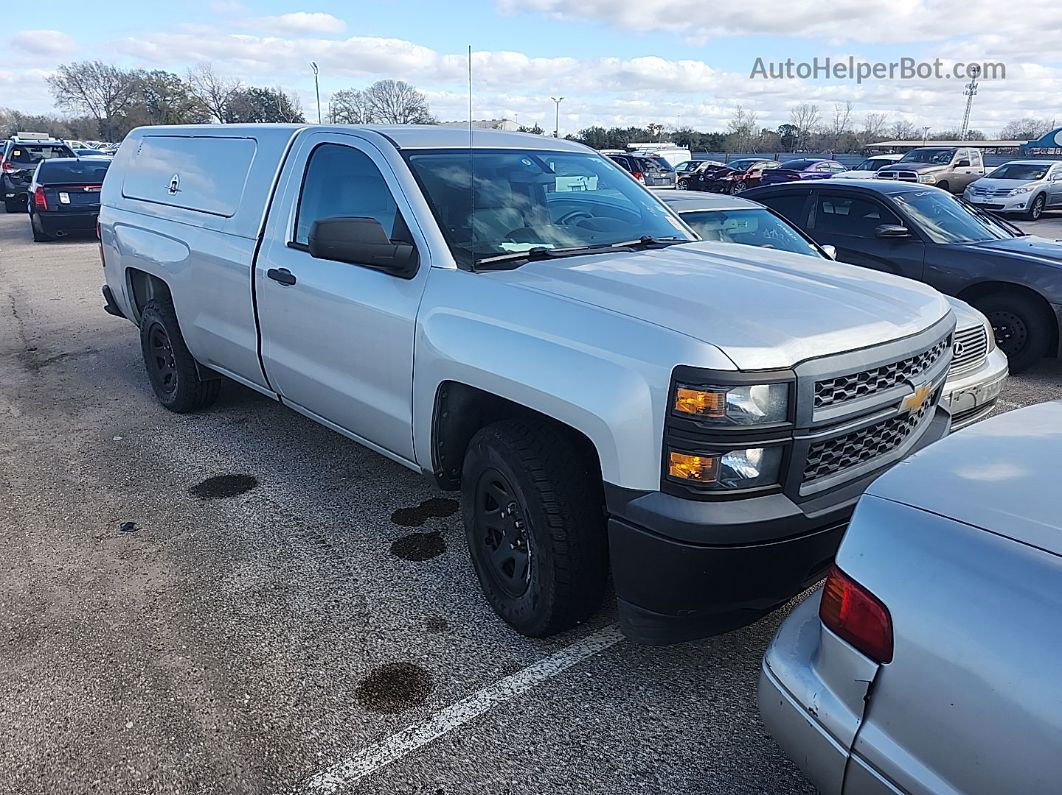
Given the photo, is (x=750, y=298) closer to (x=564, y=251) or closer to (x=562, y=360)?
(x=562, y=360)

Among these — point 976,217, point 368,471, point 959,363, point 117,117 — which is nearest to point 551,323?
point 368,471

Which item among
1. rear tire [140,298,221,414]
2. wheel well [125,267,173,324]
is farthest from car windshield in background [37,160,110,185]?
rear tire [140,298,221,414]

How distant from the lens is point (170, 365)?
5609 millimetres

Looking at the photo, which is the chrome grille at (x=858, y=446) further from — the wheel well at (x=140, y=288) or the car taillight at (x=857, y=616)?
the wheel well at (x=140, y=288)

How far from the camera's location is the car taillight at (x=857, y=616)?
1.65 metres

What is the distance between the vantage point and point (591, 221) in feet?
12.3

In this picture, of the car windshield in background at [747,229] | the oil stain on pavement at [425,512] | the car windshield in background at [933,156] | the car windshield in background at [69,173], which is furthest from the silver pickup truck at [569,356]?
the car windshield in background at [933,156]

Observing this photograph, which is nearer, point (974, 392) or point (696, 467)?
point (696, 467)

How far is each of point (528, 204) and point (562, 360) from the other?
126 cm

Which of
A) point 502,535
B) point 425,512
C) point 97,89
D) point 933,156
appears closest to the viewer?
point 502,535

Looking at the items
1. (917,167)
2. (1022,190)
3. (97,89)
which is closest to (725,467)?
(1022,190)

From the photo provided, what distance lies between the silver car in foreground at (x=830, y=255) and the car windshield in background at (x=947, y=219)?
127cm

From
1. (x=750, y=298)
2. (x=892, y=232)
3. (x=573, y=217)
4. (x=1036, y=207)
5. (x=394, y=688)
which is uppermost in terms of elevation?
(x=573, y=217)

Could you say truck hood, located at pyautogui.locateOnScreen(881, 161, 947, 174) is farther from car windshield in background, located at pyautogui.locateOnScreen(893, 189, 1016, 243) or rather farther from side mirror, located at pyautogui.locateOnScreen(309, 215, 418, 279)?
side mirror, located at pyautogui.locateOnScreen(309, 215, 418, 279)
